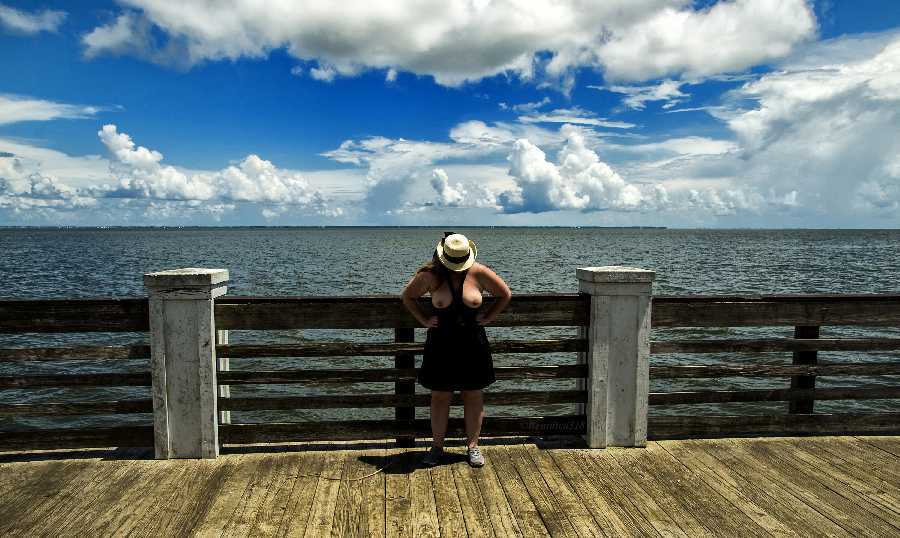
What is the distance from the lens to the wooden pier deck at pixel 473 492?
3.93 m

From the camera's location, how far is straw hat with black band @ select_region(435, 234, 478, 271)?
4.55m

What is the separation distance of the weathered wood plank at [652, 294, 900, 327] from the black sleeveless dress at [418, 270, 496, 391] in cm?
188

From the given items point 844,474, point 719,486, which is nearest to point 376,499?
point 719,486

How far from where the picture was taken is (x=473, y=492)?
14.5 feet

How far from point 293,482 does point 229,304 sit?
1.68 meters

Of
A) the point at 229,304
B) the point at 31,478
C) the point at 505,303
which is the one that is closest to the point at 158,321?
the point at 229,304

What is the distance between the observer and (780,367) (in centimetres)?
560

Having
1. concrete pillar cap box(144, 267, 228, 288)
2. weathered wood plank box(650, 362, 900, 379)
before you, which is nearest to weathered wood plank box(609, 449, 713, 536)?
weathered wood plank box(650, 362, 900, 379)

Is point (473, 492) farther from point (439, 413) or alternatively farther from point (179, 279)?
point (179, 279)

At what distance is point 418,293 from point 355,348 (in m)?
0.96

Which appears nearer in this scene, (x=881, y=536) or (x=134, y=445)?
(x=881, y=536)

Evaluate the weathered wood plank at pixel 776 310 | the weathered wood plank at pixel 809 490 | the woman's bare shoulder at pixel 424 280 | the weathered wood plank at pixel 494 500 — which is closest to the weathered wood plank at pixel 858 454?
the weathered wood plank at pixel 809 490

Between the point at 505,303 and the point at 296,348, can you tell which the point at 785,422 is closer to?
the point at 505,303

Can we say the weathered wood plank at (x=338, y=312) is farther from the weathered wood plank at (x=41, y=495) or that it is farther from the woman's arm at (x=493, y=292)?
the weathered wood plank at (x=41, y=495)
